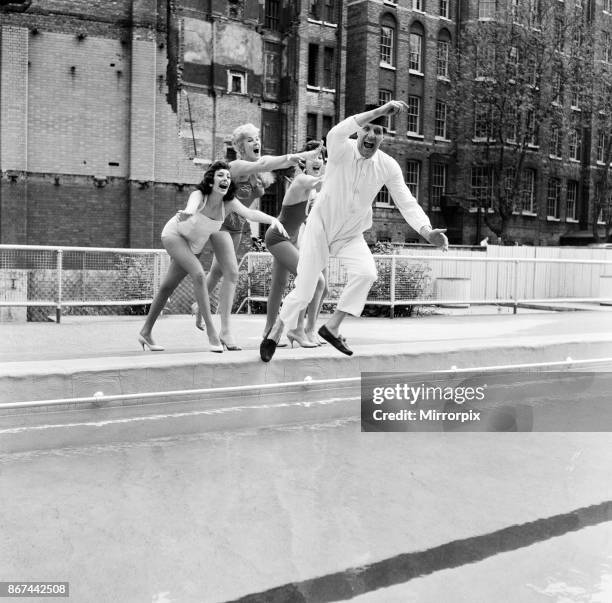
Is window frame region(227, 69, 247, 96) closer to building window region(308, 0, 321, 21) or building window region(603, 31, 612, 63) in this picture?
building window region(308, 0, 321, 21)

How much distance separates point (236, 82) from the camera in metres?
34.9

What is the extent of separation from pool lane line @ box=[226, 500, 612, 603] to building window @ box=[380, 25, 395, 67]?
4016 centimetres

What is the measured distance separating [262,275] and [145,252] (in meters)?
2.91

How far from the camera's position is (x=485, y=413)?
6805mm

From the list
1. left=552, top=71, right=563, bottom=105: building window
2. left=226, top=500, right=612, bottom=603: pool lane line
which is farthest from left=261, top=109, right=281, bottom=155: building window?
left=226, top=500, right=612, bottom=603: pool lane line

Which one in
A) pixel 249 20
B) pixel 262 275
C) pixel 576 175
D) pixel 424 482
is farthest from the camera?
pixel 576 175

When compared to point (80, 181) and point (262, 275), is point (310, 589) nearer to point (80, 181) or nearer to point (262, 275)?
point (262, 275)

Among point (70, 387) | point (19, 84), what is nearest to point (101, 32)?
point (19, 84)

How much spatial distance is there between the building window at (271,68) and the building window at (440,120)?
9.32 metres

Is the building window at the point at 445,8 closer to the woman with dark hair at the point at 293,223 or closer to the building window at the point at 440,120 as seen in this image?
the building window at the point at 440,120

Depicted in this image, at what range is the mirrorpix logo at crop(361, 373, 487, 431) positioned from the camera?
20.7 feet

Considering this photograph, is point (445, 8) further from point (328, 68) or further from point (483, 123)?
point (328, 68)

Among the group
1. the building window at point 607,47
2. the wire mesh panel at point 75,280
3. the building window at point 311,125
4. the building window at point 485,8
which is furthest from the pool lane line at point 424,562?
the building window at point 607,47

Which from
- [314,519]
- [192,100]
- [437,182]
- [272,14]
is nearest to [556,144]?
[437,182]
